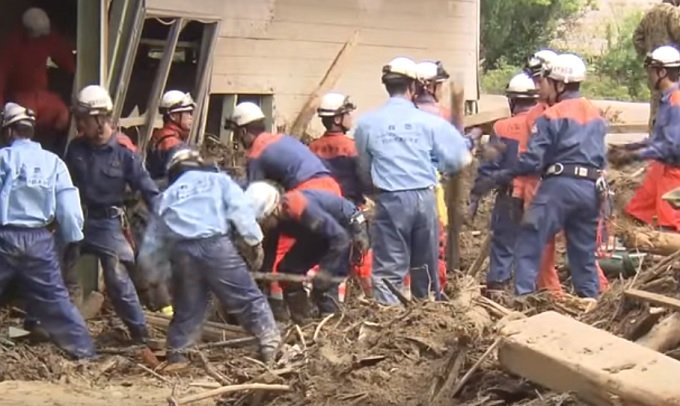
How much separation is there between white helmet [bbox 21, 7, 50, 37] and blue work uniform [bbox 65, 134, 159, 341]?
189 centimetres

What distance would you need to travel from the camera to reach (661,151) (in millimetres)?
10852

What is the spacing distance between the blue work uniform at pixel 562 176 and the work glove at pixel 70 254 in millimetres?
3197

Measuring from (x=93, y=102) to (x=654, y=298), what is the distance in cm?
497

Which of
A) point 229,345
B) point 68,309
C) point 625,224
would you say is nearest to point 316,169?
point 229,345

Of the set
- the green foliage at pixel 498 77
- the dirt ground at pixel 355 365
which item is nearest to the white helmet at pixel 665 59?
the dirt ground at pixel 355 365

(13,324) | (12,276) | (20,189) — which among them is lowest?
(13,324)

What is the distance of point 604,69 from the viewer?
89.3 feet

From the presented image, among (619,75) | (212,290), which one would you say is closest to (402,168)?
(212,290)

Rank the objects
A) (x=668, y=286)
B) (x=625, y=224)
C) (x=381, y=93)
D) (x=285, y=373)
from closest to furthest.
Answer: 1. (x=668, y=286)
2. (x=285, y=373)
3. (x=625, y=224)
4. (x=381, y=93)

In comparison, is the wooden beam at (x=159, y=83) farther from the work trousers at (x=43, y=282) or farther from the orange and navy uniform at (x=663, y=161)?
the orange and navy uniform at (x=663, y=161)

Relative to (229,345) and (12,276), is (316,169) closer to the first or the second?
(229,345)

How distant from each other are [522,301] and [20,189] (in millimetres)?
3470

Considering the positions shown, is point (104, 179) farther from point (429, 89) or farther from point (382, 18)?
point (382, 18)

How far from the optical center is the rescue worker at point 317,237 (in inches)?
386
